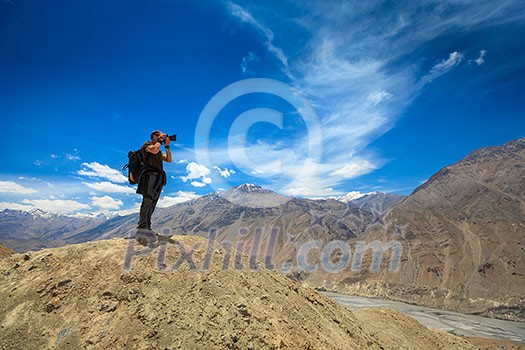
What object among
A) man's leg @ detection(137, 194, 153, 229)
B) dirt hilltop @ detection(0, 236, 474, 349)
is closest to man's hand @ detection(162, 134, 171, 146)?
man's leg @ detection(137, 194, 153, 229)

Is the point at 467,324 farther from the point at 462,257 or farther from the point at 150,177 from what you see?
the point at 150,177

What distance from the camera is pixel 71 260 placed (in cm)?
737

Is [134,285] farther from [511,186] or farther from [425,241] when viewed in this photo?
[511,186]

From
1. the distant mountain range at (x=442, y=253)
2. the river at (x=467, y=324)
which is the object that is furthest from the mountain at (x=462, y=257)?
the river at (x=467, y=324)

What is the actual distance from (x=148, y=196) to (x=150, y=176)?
54 centimetres

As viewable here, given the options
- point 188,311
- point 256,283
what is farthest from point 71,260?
point 256,283

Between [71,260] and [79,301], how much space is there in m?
1.38

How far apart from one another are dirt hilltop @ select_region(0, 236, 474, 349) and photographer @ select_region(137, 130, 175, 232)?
949 mm

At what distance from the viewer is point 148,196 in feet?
27.5

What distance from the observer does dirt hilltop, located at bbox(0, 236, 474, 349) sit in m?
5.74

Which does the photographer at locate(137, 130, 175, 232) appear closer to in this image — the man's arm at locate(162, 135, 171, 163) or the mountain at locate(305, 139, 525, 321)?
the man's arm at locate(162, 135, 171, 163)

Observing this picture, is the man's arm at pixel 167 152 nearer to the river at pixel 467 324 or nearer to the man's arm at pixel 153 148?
the man's arm at pixel 153 148

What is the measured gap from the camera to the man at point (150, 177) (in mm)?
8359

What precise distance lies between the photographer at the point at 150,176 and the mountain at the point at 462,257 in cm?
9889
